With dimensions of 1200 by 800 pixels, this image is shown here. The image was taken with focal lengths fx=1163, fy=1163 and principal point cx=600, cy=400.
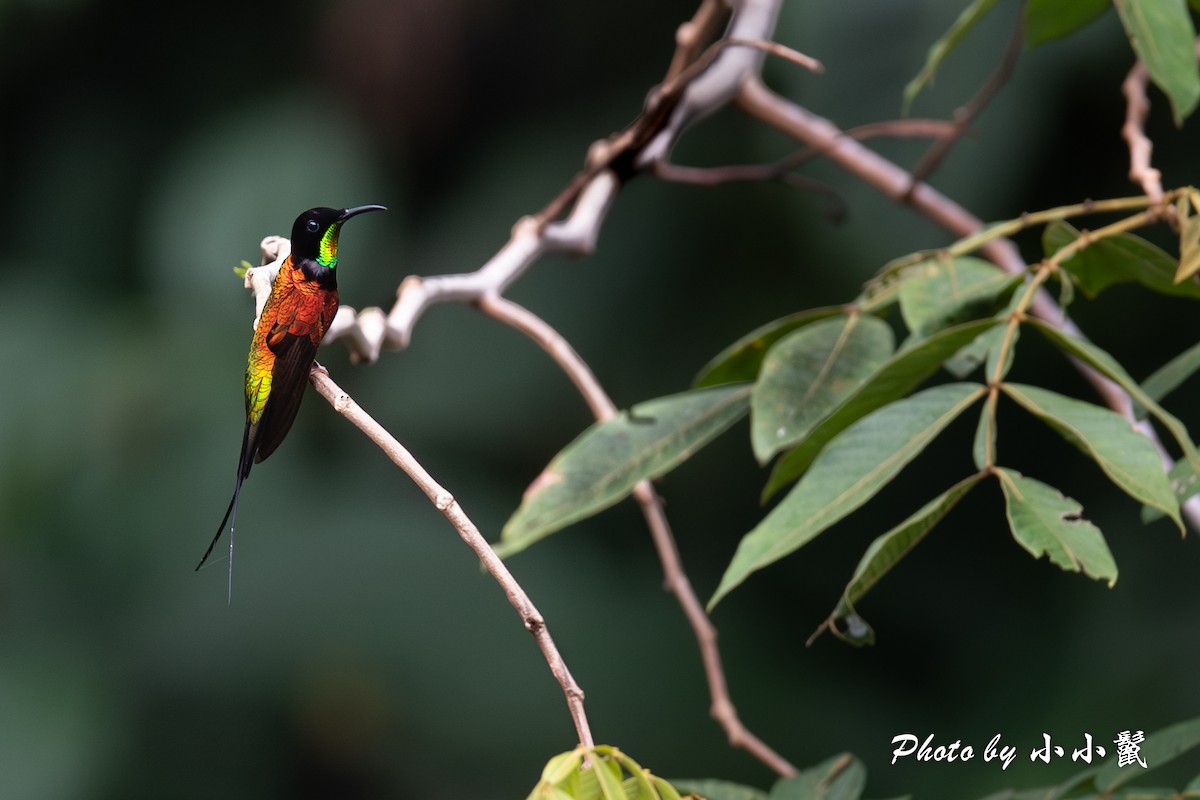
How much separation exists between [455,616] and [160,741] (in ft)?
1.52

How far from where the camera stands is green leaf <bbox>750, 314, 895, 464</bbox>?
25.9 inches

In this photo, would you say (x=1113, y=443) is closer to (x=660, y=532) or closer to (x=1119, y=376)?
(x=1119, y=376)

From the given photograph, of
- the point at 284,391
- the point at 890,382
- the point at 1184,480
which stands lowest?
the point at 1184,480

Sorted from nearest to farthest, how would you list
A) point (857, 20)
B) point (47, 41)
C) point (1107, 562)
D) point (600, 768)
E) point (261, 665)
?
point (600, 768) < point (1107, 562) < point (857, 20) < point (261, 665) < point (47, 41)

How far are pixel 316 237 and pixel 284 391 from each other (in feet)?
0.22

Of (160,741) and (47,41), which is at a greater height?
(47,41)

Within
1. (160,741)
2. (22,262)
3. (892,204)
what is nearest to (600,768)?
(892,204)

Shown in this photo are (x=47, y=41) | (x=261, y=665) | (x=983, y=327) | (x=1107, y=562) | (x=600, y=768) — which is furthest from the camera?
(x=47, y=41)

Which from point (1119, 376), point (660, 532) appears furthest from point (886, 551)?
point (660, 532)

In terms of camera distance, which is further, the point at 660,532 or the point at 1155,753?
the point at 660,532

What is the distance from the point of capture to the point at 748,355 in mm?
774

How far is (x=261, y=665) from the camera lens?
1608 mm

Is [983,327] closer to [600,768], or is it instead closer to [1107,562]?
[1107,562]

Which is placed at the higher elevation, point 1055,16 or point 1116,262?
point 1055,16
